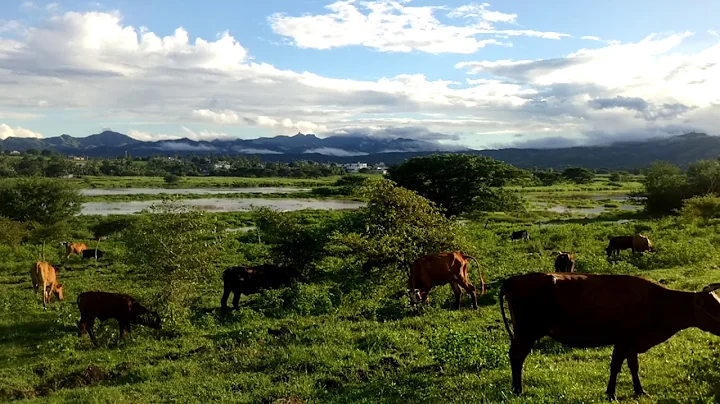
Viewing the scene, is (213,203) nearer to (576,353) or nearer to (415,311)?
(415,311)

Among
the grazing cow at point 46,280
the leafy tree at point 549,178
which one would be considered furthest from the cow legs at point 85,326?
the leafy tree at point 549,178

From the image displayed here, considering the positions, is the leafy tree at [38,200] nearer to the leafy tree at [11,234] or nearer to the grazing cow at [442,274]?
the leafy tree at [11,234]

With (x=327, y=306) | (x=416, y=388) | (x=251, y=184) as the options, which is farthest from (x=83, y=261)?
(x=251, y=184)

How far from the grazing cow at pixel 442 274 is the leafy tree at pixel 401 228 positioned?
1.39 m

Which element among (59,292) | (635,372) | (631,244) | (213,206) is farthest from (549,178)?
(635,372)

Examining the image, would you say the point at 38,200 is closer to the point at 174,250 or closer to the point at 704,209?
the point at 174,250

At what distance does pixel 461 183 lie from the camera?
45.9 metres

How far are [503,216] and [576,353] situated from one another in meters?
56.1

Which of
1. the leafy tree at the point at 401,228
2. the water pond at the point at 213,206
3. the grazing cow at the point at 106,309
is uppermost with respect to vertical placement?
the leafy tree at the point at 401,228

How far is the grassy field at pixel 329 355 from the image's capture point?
28.3 feet

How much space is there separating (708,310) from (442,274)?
886 cm

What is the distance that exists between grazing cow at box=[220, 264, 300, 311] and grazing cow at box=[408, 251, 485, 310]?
5696mm

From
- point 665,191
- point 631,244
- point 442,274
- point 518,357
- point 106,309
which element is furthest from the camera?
point 665,191

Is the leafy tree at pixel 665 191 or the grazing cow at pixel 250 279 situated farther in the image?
the leafy tree at pixel 665 191
